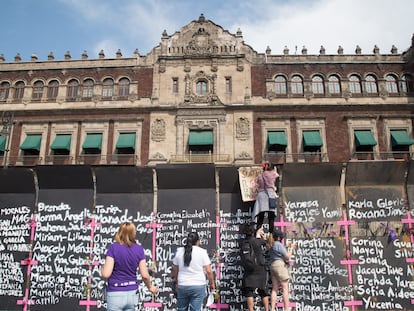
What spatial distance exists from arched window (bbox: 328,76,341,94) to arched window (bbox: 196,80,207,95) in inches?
353

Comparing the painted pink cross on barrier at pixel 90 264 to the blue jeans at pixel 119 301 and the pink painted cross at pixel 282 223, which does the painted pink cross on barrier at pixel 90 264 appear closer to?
the blue jeans at pixel 119 301

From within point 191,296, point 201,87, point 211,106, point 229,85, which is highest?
point 229,85

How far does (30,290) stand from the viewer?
24.8 feet

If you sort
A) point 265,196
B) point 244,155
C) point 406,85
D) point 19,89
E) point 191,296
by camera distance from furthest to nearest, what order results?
point 19,89 < point 406,85 < point 244,155 < point 265,196 < point 191,296

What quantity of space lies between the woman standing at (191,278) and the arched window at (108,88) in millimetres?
21916

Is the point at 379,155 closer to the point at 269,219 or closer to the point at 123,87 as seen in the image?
the point at 123,87

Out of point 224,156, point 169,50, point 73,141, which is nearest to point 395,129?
point 224,156

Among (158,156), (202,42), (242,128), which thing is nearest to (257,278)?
(158,156)

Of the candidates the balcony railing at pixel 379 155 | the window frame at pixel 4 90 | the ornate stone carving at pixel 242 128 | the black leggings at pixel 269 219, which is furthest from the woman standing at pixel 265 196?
the window frame at pixel 4 90

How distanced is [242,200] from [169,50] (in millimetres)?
20374

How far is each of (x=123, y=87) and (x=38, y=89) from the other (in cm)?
666

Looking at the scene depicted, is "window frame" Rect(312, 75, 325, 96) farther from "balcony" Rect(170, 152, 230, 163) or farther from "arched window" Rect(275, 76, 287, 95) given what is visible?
"balcony" Rect(170, 152, 230, 163)

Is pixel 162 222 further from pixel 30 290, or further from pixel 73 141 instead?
pixel 73 141

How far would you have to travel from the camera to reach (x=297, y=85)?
25.1 metres
